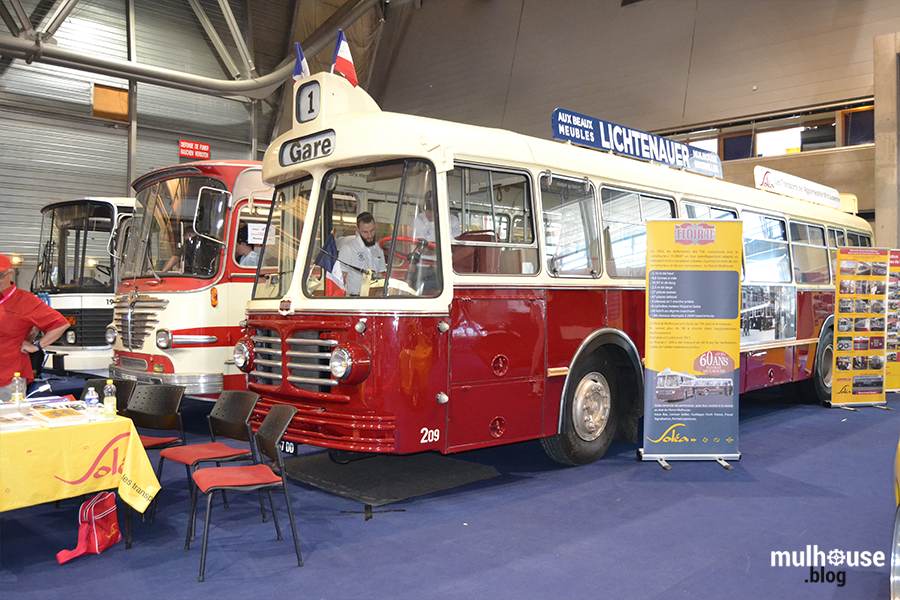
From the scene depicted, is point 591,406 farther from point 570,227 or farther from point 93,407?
point 93,407

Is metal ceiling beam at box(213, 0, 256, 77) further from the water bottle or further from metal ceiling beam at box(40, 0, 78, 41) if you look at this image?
the water bottle

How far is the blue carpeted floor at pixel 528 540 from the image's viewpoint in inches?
153

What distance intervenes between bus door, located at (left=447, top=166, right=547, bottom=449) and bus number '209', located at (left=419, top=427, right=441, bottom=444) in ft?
0.34

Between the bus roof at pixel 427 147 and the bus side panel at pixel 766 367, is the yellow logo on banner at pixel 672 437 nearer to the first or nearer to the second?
the bus side panel at pixel 766 367

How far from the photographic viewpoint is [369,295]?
5117 millimetres

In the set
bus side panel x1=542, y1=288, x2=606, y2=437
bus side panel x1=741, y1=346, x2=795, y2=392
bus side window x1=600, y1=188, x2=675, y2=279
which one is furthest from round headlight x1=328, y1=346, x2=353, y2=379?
bus side panel x1=741, y1=346, x2=795, y2=392

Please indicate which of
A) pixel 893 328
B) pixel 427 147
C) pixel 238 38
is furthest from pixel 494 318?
pixel 238 38

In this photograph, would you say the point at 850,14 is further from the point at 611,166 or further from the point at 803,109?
the point at 611,166

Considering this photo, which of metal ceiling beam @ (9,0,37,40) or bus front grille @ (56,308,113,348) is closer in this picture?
bus front grille @ (56,308,113,348)

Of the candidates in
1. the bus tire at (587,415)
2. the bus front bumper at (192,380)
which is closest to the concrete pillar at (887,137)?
the bus tire at (587,415)

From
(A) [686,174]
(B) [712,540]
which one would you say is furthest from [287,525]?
(A) [686,174]

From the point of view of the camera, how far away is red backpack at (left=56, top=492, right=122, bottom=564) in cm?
428

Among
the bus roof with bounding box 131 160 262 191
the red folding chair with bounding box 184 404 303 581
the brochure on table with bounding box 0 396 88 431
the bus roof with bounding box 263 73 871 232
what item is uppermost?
the bus roof with bounding box 131 160 262 191

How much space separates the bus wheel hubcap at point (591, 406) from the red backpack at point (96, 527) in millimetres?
3641
